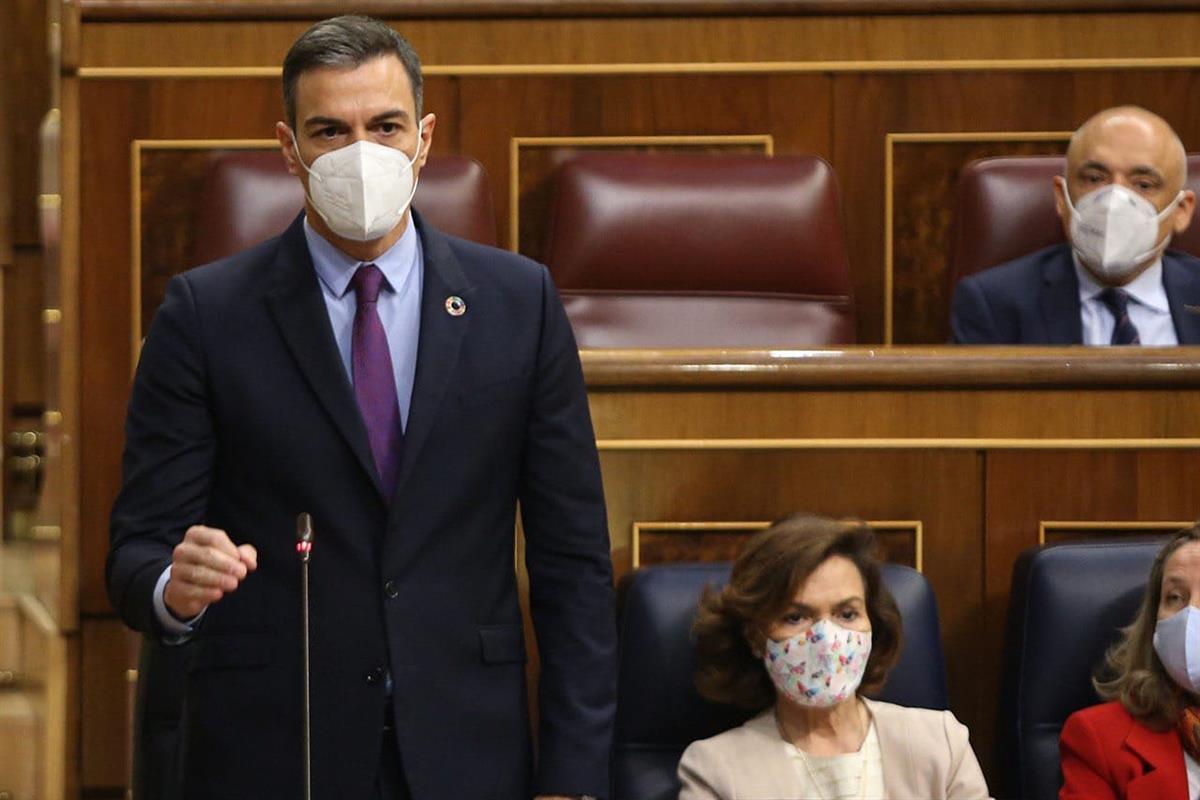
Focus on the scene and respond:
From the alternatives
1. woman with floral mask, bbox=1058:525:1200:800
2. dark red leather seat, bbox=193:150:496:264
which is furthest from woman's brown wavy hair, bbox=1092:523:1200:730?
dark red leather seat, bbox=193:150:496:264

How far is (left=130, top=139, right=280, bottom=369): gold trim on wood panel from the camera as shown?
1.16 m

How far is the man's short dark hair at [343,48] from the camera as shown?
69 centimetres

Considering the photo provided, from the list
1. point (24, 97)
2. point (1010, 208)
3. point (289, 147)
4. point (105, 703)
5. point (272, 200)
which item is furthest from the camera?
point (24, 97)

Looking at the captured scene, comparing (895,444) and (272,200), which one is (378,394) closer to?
(895,444)

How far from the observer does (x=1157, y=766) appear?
834 mm

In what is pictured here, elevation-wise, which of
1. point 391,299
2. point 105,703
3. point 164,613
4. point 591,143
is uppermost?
point 591,143

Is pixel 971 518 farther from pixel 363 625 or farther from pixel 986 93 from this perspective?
pixel 986 93

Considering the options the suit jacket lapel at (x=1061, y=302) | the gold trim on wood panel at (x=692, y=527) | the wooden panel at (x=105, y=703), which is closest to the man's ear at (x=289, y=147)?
the gold trim on wood panel at (x=692, y=527)

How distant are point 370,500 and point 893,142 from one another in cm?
78

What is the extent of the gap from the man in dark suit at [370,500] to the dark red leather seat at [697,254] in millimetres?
529

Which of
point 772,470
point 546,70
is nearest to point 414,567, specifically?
point 772,470

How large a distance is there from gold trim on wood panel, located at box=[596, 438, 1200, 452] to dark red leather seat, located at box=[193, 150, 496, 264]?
32 centimetres

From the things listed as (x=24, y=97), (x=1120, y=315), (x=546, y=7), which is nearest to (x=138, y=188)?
(x=546, y=7)

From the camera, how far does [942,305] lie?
136 centimetres
